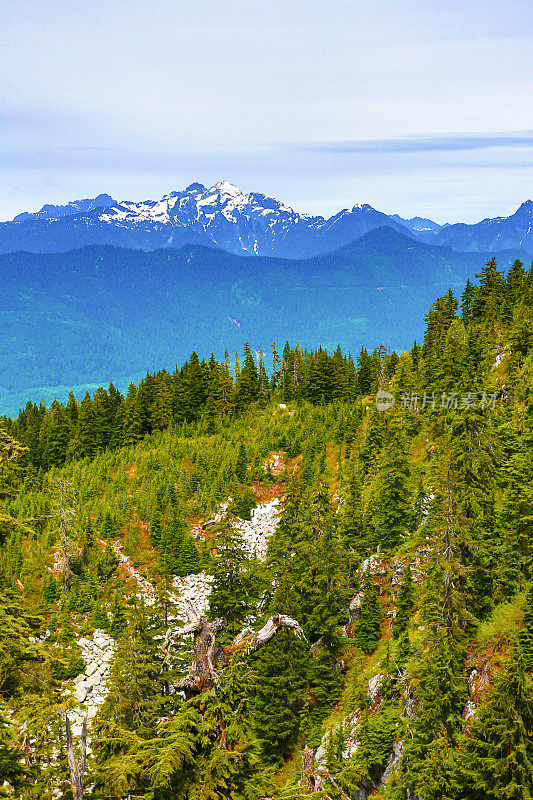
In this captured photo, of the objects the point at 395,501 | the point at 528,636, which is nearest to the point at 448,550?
the point at 528,636

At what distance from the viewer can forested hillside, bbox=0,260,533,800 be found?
1095 centimetres

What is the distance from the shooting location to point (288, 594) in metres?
31.5

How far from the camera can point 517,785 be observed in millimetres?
13711

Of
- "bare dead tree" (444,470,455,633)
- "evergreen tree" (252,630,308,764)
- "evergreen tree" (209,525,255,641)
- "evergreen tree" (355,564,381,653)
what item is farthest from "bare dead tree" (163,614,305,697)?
"evergreen tree" (355,564,381,653)

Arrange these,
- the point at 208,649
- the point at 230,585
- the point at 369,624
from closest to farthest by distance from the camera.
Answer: the point at 208,649
the point at 230,585
the point at 369,624

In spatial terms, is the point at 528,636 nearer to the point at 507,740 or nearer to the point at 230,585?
the point at 507,740

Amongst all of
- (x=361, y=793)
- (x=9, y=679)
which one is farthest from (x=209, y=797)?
(x=361, y=793)

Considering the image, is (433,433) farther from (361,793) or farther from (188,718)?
(188,718)

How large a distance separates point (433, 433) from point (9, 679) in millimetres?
45791

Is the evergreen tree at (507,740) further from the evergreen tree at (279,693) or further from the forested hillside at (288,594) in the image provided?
the evergreen tree at (279,693)

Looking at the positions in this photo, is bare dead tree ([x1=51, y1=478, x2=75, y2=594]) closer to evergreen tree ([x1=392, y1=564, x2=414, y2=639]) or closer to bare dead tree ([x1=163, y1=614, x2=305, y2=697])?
evergreen tree ([x1=392, y1=564, x2=414, y2=639])

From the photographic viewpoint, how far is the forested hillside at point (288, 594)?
11.0m

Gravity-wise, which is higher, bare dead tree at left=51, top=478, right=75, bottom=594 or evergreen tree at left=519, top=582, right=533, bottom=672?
evergreen tree at left=519, top=582, right=533, bottom=672

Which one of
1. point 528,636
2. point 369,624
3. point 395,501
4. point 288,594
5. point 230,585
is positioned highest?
point 528,636
